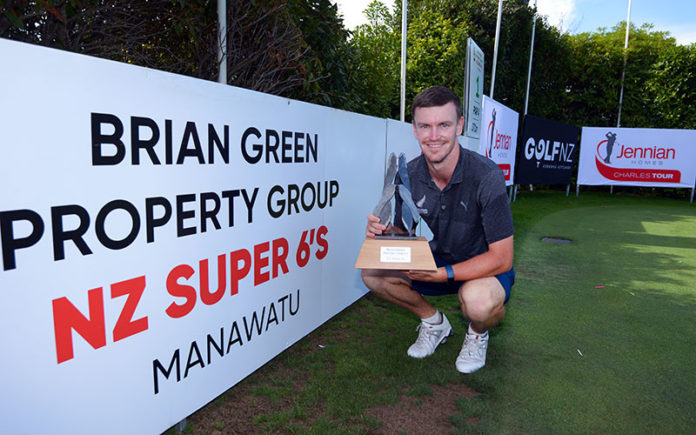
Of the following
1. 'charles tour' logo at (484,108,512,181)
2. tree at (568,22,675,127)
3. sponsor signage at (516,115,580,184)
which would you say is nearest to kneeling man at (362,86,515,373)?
'charles tour' logo at (484,108,512,181)

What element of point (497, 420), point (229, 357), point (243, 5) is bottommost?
point (497, 420)

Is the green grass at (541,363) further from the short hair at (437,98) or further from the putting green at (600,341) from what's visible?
the short hair at (437,98)

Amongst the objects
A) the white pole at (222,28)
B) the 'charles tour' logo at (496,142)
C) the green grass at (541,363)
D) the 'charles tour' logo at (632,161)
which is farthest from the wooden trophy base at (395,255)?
the 'charles tour' logo at (632,161)

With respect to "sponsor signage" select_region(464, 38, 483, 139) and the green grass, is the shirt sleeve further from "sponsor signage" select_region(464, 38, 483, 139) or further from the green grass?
"sponsor signage" select_region(464, 38, 483, 139)

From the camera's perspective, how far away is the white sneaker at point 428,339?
2.44 m

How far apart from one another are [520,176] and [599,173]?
3.34m

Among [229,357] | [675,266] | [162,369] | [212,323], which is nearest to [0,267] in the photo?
[162,369]

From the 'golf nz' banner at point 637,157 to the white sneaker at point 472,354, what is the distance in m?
10.8

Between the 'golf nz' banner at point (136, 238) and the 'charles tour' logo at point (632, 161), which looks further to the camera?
the 'charles tour' logo at point (632, 161)

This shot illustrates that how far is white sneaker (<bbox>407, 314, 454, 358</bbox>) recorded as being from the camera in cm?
244

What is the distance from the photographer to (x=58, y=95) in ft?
3.89

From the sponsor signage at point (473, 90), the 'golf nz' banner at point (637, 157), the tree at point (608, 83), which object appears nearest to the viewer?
the sponsor signage at point (473, 90)

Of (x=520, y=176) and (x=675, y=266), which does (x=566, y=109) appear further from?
(x=675, y=266)

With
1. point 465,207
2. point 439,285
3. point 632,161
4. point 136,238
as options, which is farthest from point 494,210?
point 632,161
